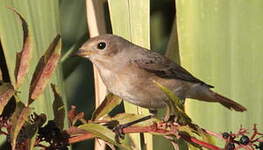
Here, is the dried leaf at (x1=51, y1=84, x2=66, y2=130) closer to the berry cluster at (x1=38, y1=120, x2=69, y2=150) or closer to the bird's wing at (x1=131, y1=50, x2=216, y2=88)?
the berry cluster at (x1=38, y1=120, x2=69, y2=150)

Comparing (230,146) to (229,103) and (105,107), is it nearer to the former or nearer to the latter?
(105,107)

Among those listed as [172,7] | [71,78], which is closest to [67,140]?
[71,78]

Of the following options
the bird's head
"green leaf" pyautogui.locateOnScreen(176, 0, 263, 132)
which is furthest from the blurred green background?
the bird's head

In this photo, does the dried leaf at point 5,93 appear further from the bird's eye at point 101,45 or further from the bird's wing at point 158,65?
the bird's wing at point 158,65

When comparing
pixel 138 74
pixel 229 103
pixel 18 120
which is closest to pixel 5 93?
pixel 18 120

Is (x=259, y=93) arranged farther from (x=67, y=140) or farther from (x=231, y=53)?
(x=67, y=140)

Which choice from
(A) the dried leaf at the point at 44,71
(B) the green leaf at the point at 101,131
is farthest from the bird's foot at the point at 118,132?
(A) the dried leaf at the point at 44,71
